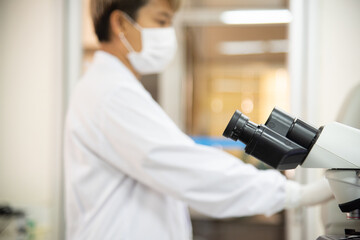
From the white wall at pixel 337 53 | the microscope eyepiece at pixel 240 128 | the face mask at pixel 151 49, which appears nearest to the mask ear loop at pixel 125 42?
the face mask at pixel 151 49

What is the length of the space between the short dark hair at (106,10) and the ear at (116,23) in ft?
0.03

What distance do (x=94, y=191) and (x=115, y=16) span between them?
0.55 meters

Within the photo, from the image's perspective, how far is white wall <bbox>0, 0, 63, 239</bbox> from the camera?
1.65 meters

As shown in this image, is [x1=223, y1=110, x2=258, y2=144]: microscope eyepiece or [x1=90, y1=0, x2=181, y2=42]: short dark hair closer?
[x1=223, y1=110, x2=258, y2=144]: microscope eyepiece

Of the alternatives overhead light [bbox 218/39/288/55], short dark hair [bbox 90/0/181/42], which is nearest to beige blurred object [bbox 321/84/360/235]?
short dark hair [bbox 90/0/181/42]

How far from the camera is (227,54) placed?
4434 mm

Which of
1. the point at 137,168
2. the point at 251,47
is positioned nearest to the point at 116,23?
the point at 137,168

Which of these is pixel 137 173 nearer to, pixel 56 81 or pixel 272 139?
pixel 272 139

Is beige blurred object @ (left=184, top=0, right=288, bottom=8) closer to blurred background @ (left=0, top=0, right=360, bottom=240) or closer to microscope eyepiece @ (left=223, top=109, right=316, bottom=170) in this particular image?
blurred background @ (left=0, top=0, right=360, bottom=240)

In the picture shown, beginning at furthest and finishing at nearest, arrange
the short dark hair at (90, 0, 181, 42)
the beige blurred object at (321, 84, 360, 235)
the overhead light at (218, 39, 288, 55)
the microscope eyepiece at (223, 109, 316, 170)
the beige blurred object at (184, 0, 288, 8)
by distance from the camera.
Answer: the overhead light at (218, 39, 288, 55) < the beige blurred object at (184, 0, 288, 8) < the short dark hair at (90, 0, 181, 42) < the beige blurred object at (321, 84, 360, 235) < the microscope eyepiece at (223, 109, 316, 170)

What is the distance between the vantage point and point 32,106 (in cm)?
167

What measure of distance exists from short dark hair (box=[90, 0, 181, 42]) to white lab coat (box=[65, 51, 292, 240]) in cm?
14

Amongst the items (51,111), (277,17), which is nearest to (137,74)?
(51,111)

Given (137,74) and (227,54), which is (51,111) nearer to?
(137,74)
